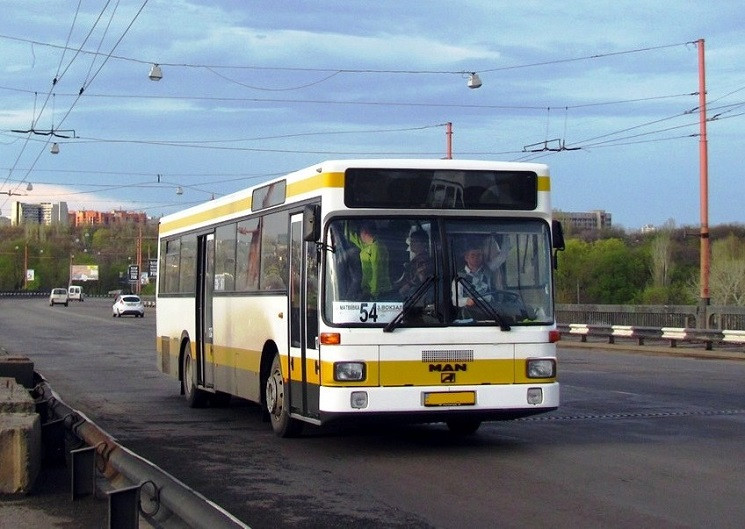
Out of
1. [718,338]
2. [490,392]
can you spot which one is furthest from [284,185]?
[718,338]

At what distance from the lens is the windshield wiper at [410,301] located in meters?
11.2

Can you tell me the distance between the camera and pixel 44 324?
183 feet

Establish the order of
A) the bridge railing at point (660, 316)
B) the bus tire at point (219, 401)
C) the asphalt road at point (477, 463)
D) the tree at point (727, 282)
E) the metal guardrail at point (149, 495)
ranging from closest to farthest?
the metal guardrail at point (149, 495)
the asphalt road at point (477, 463)
the bus tire at point (219, 401)
the bridge railing at point (660, 316)
the tree at point (727, 282)

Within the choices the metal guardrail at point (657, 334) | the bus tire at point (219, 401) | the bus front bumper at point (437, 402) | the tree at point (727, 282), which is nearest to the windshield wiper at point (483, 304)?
the bus front bumper at point (437, 402)

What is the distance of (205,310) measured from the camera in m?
16.4

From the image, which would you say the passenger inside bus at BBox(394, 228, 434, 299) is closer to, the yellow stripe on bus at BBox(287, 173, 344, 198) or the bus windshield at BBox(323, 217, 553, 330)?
the bus windshield at BBox(323, 217, 553, 330)

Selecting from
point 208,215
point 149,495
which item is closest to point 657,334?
point 208,215

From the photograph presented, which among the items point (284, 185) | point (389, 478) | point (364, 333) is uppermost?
point (284, 185)

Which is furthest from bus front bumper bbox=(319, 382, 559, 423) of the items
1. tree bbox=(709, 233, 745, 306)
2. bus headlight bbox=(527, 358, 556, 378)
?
tree bbox=(709, 233, 745, 306)

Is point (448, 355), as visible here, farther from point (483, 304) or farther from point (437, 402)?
point (483, 304)

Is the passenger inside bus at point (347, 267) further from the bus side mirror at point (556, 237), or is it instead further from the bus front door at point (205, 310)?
the bus front door at point (205, 310)

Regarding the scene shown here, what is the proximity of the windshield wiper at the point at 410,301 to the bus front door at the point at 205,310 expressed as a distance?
525 centimetres

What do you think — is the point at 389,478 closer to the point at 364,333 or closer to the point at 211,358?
the point at 364,333

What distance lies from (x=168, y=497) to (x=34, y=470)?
10.8 ft
